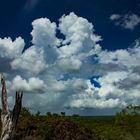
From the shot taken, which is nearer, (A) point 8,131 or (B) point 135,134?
(A) point 8,131

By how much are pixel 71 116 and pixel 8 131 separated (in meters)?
23.9

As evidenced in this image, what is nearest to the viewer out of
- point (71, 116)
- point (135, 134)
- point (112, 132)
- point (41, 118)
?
point (41, 118)

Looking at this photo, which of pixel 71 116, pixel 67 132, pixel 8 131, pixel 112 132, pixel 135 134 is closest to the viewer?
pixel 8 131

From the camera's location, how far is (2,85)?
34.6 m

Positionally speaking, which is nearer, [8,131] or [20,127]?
[8,131]

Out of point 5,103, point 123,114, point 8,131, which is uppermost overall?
point 123,114

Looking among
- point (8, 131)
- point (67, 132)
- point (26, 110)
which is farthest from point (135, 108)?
point (8, 131)

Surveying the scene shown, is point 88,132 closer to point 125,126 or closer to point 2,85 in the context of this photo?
point 2,85

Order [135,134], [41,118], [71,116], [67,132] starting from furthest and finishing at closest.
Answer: [135,134] < [71,116] < [41,118] < [67,132]

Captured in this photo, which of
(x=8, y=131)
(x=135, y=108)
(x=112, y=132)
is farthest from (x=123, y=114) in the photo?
(x=8, y=131)

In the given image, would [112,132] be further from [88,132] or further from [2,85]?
[2,85]

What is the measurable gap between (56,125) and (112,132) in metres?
19.1

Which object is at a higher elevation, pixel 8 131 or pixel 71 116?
pixel 71 116

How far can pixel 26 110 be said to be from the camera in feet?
180
